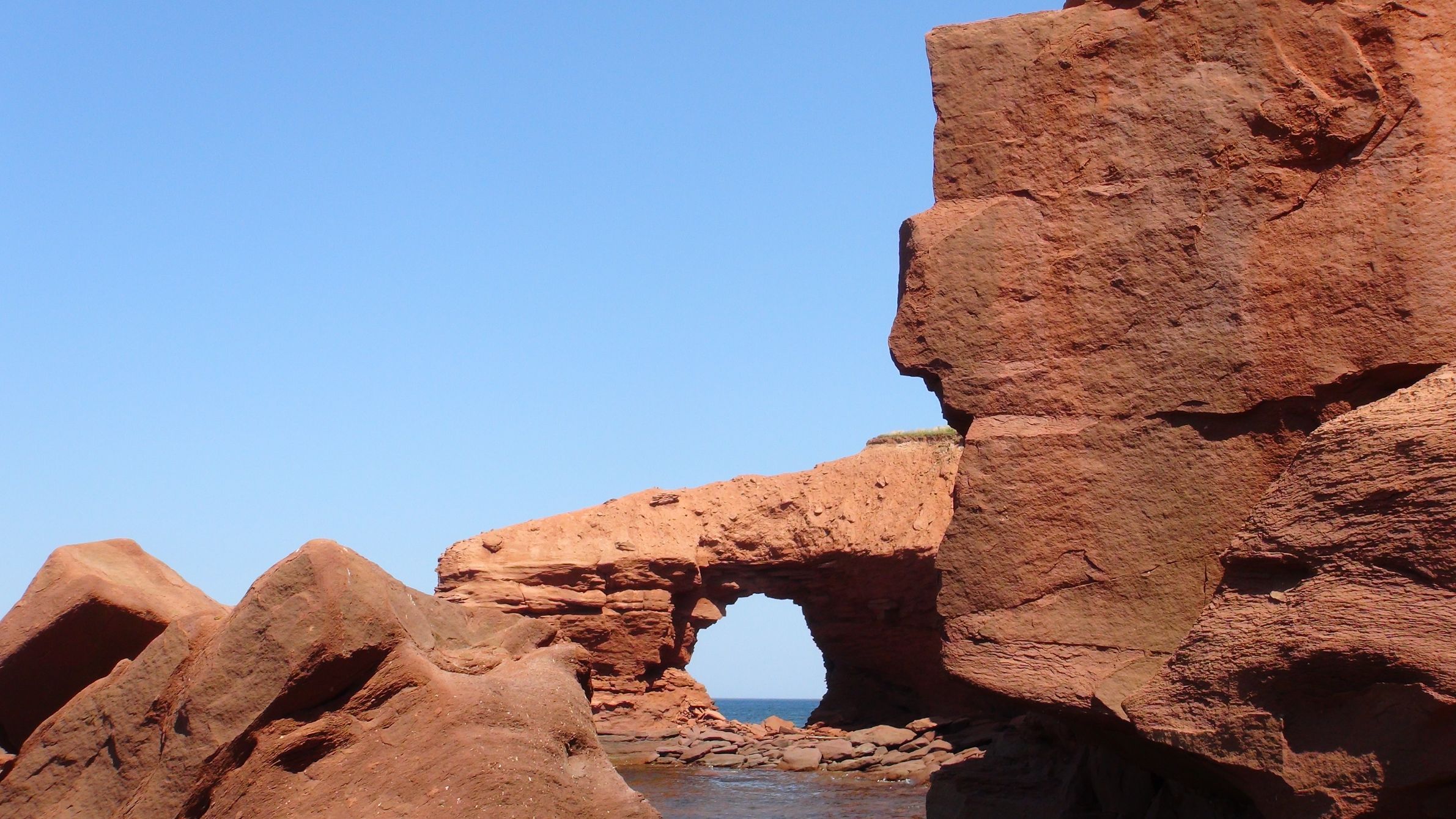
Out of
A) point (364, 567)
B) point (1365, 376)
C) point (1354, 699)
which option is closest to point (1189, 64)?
point (1365, 376)

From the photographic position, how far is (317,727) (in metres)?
4.99

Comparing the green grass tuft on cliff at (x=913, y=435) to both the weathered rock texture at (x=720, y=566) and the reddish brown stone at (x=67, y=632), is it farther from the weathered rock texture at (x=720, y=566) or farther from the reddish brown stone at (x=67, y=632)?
the reddish brown stone at (x=67, y=632)

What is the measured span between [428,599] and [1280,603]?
4190 mm

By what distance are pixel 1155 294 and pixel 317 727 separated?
3782mm

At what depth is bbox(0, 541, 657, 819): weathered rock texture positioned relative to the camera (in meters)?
4.86

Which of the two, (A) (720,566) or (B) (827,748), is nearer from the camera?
(B) (827,748)

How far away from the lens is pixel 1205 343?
4.73 meters

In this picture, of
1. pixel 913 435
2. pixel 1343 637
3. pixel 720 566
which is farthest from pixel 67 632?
pixel 913 435

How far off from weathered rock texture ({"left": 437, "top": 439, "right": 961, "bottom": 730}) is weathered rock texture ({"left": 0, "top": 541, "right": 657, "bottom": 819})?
10.0 metres

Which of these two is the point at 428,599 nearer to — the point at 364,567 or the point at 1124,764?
the point at 364,567

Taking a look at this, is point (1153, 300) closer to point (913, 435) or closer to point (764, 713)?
point (913, 435)

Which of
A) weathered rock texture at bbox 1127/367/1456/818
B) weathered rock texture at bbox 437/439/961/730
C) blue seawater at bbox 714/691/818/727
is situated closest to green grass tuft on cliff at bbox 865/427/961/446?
weathered rock texture at bbox 437/439/961/730

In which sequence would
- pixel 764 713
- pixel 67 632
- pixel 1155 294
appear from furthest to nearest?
pixel 764 713 < pixel 67 632 < pixel 1155 294

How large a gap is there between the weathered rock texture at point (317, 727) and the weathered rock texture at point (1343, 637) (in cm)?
249
